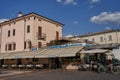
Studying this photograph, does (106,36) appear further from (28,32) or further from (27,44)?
(27,44)

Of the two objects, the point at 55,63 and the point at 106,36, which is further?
the point at 106,36

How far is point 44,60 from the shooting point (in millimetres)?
29203

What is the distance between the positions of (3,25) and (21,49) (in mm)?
8792

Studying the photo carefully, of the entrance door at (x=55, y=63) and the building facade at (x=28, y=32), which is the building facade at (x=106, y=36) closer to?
the building facade at (x=28, y=32)

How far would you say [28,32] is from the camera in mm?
32500

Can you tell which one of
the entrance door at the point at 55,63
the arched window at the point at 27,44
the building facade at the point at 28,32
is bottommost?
the entrance door at the point at 55,63

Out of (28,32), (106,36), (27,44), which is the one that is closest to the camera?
(27,44)

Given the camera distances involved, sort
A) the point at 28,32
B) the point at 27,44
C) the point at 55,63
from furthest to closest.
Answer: the point at 28,32, the point at 27,44, the point at 55,63

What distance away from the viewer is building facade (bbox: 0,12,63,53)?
105 ft

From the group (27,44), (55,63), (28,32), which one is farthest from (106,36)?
(55,63)

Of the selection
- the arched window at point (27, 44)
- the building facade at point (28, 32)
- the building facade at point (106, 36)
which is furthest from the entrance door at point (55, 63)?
the building facade at point (106, 36)

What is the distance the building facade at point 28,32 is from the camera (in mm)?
31984

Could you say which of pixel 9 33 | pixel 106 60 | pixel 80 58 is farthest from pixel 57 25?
pixel 106 60

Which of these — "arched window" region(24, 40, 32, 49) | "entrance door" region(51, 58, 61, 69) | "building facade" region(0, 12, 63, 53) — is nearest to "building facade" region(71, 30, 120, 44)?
"building facade" region(0, 12, 63, 53)
